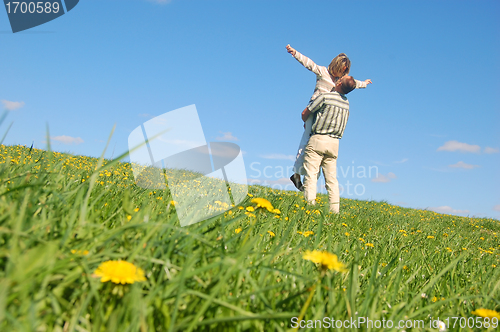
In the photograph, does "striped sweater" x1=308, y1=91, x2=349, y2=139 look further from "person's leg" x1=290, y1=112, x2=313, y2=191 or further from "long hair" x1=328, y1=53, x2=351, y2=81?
"long hair" x1=328, y1=53, x2=351, y2=81

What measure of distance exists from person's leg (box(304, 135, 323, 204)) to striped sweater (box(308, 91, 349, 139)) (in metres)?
0.22

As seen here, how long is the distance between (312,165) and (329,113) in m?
1.09

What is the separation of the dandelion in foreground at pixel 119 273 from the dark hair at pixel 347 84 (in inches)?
260

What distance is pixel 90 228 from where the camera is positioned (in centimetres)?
134

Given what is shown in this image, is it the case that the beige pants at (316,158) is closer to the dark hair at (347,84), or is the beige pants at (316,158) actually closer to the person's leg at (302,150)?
the person's leg at (302,150)

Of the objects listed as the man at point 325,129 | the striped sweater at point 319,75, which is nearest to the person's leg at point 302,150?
A: the man at point 325,129

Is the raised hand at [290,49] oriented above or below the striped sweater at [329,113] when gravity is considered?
above

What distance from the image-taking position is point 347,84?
6.91m

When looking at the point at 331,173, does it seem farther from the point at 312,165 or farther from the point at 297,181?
the point at 297,181

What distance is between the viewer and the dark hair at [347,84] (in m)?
6.88

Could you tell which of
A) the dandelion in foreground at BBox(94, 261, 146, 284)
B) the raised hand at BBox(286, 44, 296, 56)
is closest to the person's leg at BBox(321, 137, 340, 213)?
the raised hand at BBox(286, 44, 296, 56)

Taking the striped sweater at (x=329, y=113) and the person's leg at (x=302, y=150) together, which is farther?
the person's leg at (x=302, y=150)

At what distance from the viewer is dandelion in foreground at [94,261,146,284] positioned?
988 millimetres

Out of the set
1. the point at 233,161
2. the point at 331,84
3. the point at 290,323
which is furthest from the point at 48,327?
the point at 331,84
